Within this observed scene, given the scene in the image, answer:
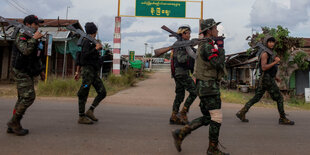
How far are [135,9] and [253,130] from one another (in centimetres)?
1091

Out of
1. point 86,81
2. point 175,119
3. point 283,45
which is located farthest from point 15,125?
point 283,45

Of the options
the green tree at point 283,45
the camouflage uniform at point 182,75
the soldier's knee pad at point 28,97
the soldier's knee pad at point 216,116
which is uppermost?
the green tree at point 283,45

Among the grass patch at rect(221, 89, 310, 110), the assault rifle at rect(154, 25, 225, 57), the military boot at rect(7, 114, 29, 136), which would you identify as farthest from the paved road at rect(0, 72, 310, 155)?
the grass patch at rect(221, 89, 310, 110)

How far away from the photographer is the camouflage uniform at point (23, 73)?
11.6 ft

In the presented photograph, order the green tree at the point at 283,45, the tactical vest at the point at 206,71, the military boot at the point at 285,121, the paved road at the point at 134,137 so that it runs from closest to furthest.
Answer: the tactical vest at the point at 206,71
the paved road at the point at 134,137
the military boot at the point at 285,121
the green tree at the point at 283,45

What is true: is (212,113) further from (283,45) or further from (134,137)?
(283,45)

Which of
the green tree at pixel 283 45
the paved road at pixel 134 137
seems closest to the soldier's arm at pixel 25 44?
the paved road at pixel 134 137

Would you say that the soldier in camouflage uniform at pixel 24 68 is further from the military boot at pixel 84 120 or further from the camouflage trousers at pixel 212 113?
the camouflage trousers at pixel 212 113

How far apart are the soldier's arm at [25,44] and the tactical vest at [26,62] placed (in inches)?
4.7

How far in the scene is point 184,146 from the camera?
3354mm

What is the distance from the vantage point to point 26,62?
360 cm

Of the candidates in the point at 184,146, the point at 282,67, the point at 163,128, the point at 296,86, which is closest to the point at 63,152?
the point at 184,146

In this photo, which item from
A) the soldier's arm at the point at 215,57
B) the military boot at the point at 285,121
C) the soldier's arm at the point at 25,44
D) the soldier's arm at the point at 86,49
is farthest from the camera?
the military boot at the point at 285,121

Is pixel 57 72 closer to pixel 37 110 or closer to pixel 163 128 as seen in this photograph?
pixel 37 110
